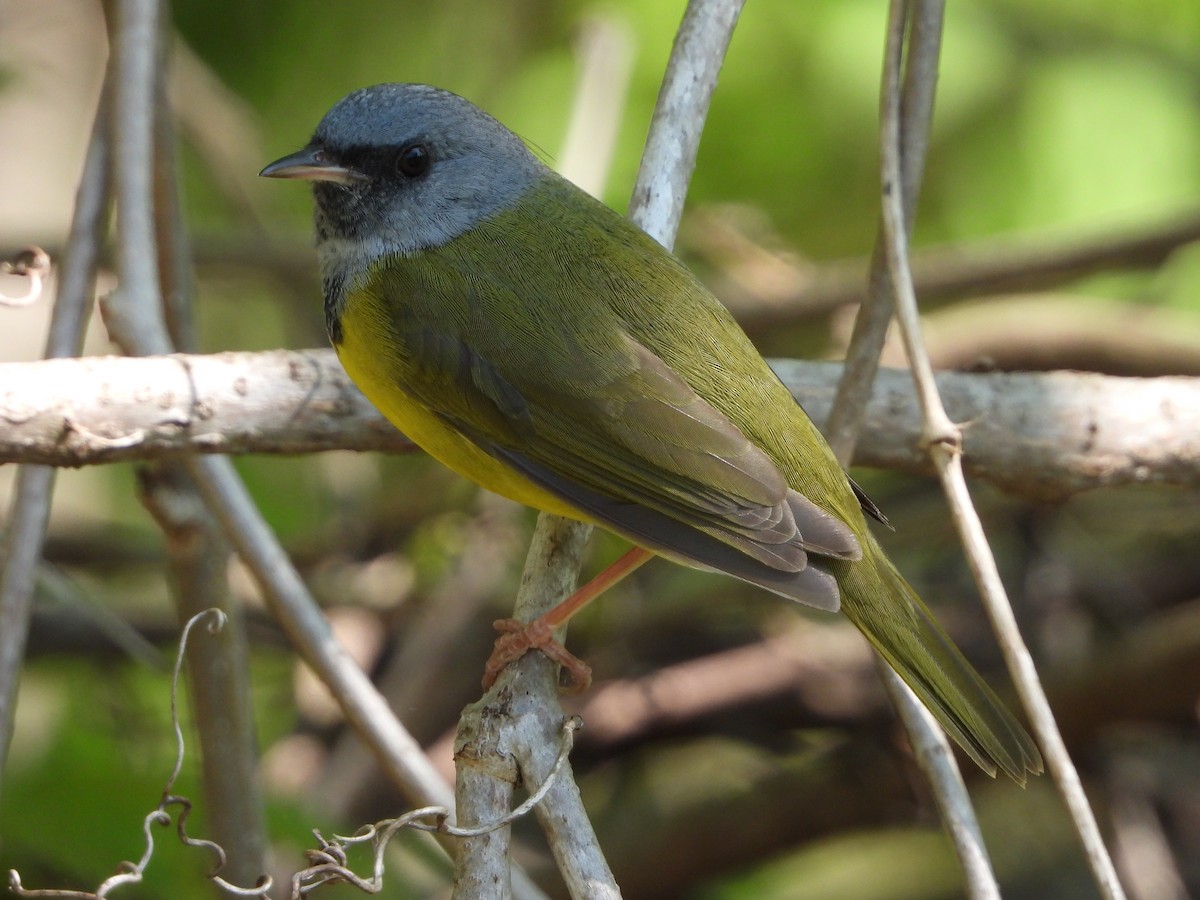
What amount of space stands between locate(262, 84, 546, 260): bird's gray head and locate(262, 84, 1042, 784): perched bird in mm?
11

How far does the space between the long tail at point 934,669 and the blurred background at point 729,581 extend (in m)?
1.30

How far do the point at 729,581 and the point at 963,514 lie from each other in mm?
1790

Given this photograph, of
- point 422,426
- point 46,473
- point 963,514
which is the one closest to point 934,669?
point 963,514

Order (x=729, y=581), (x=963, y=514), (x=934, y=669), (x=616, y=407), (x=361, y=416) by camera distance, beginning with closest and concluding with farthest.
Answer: (x=963, y=514)
(x=934, y=669)
(x=616, y=407)
(x=361, y=416)
(x=729, y=581)

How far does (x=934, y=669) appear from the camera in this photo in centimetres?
260

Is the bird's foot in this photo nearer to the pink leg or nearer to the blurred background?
the pink leg

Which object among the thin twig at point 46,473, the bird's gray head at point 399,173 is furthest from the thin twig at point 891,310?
the thin twig at point 46,473

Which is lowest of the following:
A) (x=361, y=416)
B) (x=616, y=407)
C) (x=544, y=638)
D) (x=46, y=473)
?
(x=46, y=473)

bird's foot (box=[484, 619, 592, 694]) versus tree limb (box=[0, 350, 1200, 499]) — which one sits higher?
tree limb (box=[0, 350, 1200, 499])

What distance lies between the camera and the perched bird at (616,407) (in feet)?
8.58

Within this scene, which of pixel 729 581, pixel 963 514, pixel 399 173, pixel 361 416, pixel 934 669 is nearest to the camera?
pixel 963 514

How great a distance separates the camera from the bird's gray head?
122 inches

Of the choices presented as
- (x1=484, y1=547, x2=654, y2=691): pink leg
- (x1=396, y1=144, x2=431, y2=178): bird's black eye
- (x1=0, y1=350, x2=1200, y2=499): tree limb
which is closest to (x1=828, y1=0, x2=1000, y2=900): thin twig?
(x1=0, y1=350, x2=1200, y2=499): tree limb

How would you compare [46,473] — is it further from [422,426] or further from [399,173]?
[399,173]
